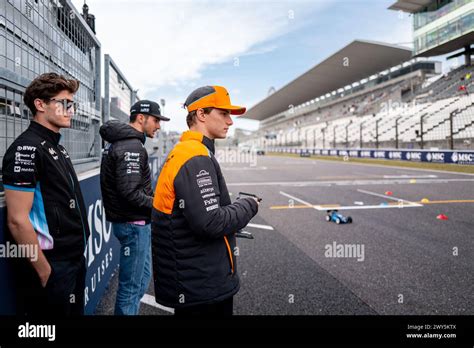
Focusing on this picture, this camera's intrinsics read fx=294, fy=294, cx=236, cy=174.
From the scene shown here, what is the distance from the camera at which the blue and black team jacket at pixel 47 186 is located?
1.55m

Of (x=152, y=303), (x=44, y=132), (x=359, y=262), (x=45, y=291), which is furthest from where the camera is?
(x=359, y=262)

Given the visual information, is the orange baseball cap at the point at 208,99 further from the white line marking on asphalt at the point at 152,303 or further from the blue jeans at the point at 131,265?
the white line marking on asphalt at the point at 152,303

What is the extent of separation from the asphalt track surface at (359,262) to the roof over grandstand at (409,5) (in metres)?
32.9

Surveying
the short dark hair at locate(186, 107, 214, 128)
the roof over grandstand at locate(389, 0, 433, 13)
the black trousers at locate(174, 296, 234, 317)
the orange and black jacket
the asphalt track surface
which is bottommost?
the asphalt track surface

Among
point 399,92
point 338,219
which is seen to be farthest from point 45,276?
point 399,92

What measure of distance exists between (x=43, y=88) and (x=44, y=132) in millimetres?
257

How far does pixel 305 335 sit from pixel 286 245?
276cm

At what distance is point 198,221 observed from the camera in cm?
154

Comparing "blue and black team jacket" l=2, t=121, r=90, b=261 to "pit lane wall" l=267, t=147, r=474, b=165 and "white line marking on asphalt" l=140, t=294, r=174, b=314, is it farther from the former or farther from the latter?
"pit lane wall" l=267, t=147, r=474, b=165

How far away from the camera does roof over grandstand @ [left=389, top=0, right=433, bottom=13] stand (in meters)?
31.6

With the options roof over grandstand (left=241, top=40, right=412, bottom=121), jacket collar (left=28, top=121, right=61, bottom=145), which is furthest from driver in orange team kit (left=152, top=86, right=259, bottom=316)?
roof over grandstand (left=241, top=40, right=412, bottom=121)

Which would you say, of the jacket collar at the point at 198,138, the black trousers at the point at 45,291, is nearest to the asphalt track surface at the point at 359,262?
the black trousers at the point at 45,291

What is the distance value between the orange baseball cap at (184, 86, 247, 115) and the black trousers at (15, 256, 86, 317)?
1.20 m

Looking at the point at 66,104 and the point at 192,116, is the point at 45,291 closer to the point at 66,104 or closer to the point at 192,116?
the point at 66,104
